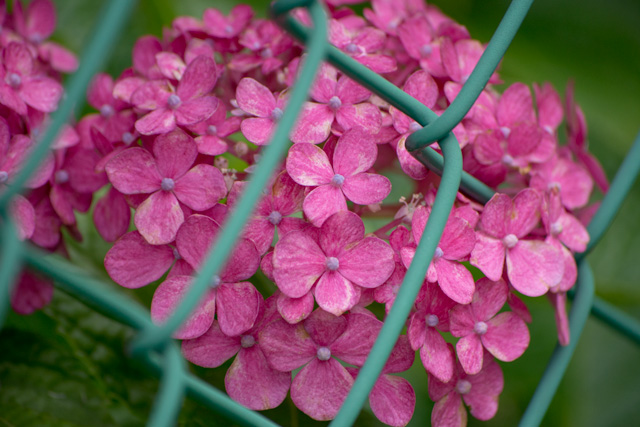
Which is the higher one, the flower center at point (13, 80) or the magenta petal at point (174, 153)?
the magenta petal at point (174, 153)

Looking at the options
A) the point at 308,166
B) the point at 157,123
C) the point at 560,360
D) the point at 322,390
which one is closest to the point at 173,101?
the point at 157,123

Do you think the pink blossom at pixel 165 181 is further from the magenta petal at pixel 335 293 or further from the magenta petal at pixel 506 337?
the magenta petal at pixel 506 337

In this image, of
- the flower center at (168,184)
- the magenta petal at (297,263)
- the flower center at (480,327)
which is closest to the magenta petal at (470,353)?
the flower center at (480,327)

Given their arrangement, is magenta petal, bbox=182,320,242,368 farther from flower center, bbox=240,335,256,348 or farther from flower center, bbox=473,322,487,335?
flower center, bbox=473,322,487,335

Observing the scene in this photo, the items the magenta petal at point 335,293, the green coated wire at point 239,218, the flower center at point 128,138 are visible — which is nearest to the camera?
the green coated wire at point 239,218

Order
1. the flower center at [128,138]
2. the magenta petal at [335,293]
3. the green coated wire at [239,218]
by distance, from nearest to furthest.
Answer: the green coated wire at [239,218] → the magenta petal at [335,293] → the flower center at [128,138]

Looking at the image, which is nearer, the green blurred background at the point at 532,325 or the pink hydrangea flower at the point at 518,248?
the pink hydrangea flower at the point at 518,248

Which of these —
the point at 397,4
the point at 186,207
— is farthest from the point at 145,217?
the point at 397,4
